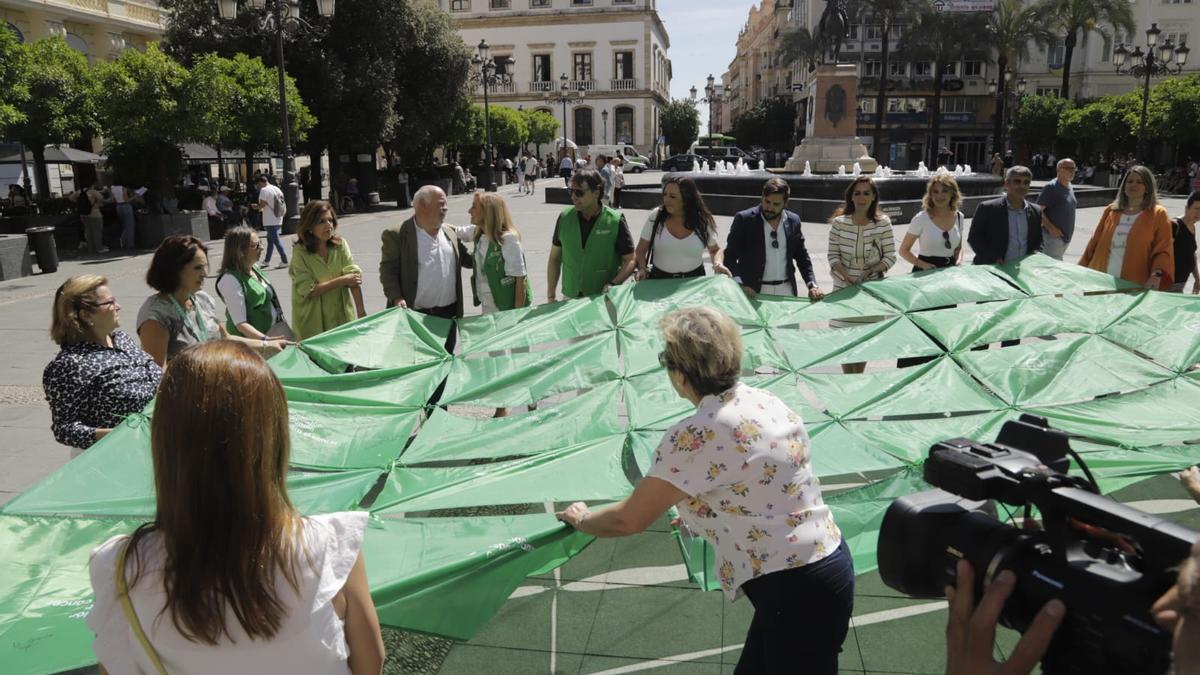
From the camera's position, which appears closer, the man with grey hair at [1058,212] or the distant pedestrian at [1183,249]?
the distant pedestrian at [1183,249]

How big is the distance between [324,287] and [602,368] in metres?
2.19

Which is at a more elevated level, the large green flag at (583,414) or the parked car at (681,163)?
the parked car at (681,163)

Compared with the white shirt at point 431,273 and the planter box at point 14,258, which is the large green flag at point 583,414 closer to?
the white shirt at point 431,273

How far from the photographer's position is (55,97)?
64.0 feet

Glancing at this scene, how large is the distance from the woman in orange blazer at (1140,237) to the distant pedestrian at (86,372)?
7.33 m

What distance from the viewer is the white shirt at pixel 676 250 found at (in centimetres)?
652

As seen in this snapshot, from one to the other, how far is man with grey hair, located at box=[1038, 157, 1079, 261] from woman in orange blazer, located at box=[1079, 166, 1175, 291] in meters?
0.68

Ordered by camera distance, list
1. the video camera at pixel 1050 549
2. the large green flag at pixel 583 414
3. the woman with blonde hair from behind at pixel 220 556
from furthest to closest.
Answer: the large green flag at pixel 583 414 → the woman with blonde hair from behind at pixel 220 556 → the video camera at pixel 1050 549

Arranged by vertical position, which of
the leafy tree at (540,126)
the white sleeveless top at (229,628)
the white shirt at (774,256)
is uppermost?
the leafy tree at (540,126)

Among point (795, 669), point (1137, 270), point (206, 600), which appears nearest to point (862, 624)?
point (795, 669)

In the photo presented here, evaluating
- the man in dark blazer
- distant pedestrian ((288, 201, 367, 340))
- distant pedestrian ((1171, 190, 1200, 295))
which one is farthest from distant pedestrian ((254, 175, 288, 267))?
distant pedestrian ((1171, 190, 1200, 295))

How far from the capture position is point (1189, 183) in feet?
116

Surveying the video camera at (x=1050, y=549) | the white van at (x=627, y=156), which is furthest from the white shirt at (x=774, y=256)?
the white van at (x=627, y=156)

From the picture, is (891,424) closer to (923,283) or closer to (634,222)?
(923,283)
